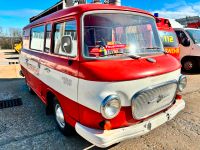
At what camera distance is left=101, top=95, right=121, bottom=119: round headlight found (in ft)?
9.19

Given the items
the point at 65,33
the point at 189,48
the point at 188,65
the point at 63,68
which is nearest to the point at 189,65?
the point at 188,65

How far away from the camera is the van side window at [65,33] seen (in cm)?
336

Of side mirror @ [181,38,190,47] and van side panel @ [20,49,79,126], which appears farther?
side mirror @ [181,38,190,47]

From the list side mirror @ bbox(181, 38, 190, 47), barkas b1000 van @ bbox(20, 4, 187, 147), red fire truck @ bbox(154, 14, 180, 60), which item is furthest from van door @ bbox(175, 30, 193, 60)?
barkas b1000 van @ bbox(20, 4, 187, 147)

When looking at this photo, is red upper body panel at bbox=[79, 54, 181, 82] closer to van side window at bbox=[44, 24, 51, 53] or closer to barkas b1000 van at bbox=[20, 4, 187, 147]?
barkas b1000 van at bbox=[20, 4, 187, 147]

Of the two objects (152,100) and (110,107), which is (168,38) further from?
(110,107)

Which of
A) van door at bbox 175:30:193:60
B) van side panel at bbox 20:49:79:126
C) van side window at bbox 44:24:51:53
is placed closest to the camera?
van side panel at bbox 20:49:79:126

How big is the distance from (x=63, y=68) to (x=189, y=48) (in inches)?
319

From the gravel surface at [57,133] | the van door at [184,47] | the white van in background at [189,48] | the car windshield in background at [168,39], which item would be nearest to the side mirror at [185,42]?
the white van in background at [189,48]

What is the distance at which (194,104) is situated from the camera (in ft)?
18.7

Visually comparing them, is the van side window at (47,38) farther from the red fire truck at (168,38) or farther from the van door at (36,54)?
the red fire truck at (168,38)

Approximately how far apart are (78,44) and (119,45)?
0.68 meters

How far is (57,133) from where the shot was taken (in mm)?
4297

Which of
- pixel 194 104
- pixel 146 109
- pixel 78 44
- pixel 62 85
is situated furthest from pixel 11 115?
pixel 194 104
